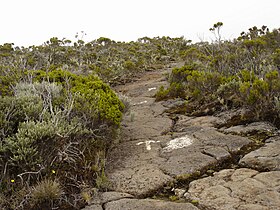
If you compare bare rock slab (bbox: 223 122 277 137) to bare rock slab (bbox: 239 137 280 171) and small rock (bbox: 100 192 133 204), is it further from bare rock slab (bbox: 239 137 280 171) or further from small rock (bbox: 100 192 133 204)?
small rock (bbox: 100 192 133 204)

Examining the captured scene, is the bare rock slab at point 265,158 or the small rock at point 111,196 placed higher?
the bare rock slab at point 265,158

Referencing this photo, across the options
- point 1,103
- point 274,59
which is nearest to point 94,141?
point 1,103

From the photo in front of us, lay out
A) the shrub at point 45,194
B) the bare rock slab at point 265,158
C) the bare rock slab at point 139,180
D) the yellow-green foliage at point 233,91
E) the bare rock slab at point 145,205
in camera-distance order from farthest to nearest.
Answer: the yellow-green foliage at point 233,91, the bare rock slab at point 265,158, the bare rock slab at point 139,180, the shrub at point 45,194, the bare rock slab at point 145,205

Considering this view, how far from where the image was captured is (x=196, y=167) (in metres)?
4.17

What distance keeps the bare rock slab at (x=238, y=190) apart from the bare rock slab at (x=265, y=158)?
160 millimetres

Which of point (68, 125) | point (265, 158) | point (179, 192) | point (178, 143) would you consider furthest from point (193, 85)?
point (179, 192)

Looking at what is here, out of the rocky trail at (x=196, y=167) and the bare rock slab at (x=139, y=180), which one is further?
the bare rock slab at (x=139, y=180)

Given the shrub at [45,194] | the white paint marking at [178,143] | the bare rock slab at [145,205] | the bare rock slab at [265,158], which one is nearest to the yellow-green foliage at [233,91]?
the bare rock slab at [265,158]

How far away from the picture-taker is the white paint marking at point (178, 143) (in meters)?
4.99

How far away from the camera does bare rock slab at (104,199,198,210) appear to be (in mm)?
3256

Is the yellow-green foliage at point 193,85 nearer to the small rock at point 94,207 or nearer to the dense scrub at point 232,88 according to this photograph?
the dense scrub at point 232,88

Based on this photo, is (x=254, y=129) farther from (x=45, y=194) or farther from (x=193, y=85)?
(x=45, y=194)

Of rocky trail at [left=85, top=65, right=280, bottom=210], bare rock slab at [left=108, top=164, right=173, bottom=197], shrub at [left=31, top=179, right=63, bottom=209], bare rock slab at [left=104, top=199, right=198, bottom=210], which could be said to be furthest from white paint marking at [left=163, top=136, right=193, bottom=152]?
shrub at [left=31, top=179, right=63, bottom=209]

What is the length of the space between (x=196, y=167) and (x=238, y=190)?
83cm
